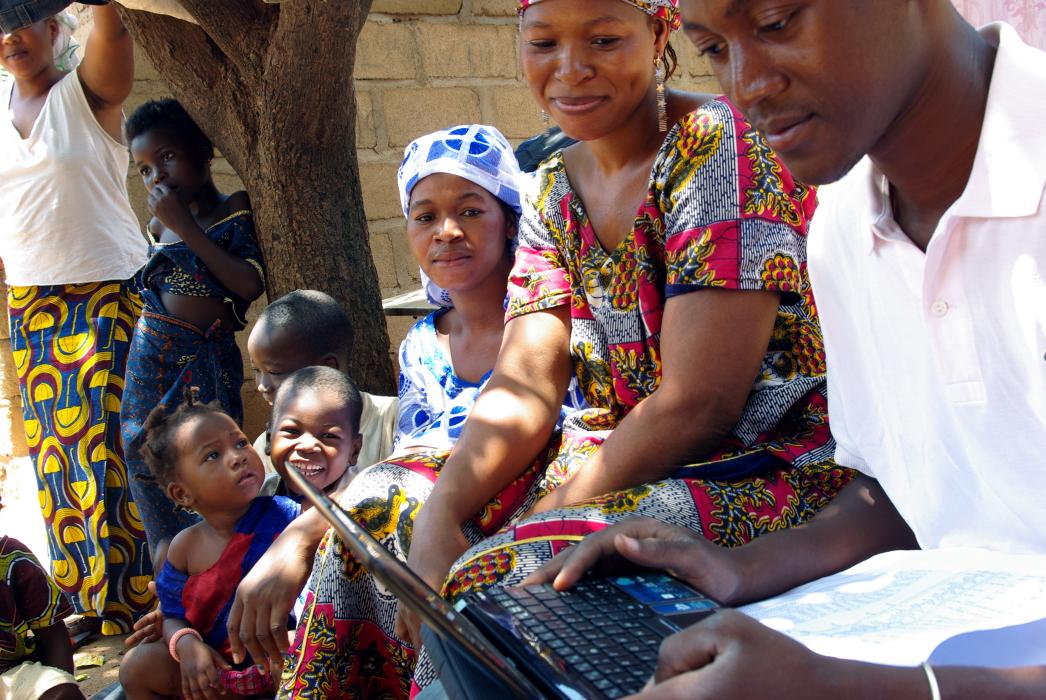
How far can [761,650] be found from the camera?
3.31ft

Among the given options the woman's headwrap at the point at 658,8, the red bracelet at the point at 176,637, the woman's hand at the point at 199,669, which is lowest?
the woman's hand at the point at 199,669

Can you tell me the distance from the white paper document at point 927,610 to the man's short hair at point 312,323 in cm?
230

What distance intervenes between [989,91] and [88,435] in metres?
4.01

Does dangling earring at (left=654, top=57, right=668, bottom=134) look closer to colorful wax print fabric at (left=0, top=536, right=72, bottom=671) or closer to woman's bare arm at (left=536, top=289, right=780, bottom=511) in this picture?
woman's bare arm at (left=536, top=289, right=780, bottom=511)

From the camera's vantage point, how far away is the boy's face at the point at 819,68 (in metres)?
1.29

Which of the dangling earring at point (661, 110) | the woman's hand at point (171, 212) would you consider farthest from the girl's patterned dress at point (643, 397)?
the woman's hand at point (171, 212)

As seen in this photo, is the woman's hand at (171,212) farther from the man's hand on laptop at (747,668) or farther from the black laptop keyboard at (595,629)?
the man's hand on laptop at (747,668)

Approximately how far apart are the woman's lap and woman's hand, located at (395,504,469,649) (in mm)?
74

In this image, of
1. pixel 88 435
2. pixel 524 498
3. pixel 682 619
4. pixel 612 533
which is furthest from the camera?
pixel 88 435

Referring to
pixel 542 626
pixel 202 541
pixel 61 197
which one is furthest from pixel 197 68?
pixel 542 626

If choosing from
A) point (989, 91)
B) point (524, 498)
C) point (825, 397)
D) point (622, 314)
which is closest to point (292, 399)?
point (524, 498)

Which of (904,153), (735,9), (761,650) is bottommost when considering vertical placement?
(761,650)

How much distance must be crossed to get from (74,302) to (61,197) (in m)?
0.43

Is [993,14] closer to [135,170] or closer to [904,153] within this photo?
[904,153]
